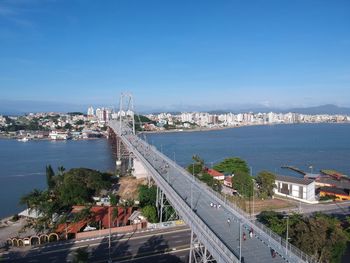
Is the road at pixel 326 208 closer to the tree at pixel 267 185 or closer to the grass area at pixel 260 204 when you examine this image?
the grass area at pixel 260 204

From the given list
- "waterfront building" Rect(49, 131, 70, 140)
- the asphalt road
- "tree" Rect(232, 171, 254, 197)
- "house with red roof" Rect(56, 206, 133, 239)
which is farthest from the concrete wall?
"waterfront building" Rect(49, 131, 70, 140)

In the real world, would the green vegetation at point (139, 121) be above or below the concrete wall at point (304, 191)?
above

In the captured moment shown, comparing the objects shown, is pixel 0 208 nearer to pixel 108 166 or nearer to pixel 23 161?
pixel 108 166

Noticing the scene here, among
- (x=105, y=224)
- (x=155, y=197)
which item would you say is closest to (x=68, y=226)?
(x=105, y=224)

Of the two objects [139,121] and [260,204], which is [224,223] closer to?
[260,204]

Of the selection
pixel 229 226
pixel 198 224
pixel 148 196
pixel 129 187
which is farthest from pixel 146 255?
pixel 129 187

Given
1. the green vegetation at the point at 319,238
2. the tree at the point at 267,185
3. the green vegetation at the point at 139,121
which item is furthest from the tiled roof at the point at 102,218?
the green vegetation at the point at 139,121
